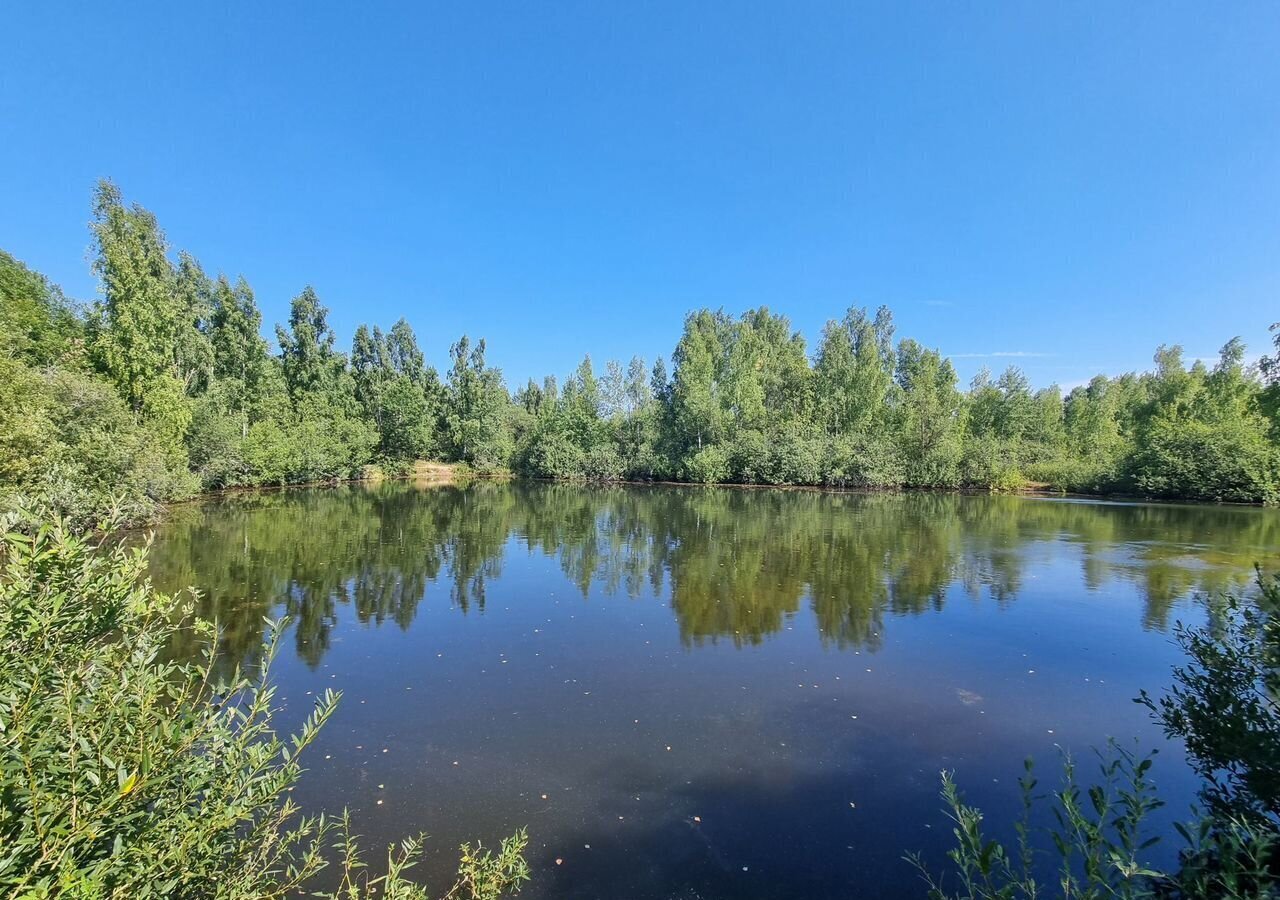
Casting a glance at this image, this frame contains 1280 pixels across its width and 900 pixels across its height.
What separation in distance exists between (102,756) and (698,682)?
7.42m

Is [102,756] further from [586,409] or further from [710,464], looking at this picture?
[586,409]

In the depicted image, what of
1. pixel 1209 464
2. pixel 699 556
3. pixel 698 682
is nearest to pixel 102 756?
pixel 698 682

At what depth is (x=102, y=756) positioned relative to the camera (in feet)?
6.32

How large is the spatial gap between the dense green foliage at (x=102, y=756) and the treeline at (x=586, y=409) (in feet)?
62.5

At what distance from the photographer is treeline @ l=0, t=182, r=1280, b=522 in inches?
1014

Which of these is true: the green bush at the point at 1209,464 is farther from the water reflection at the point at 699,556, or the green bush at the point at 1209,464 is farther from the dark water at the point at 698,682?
the dark water at the point at 698,682

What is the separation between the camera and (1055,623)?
11383 mm

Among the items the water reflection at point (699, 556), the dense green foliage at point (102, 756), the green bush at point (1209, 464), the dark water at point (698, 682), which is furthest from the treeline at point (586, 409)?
the dense green foliage at point (102, 756)

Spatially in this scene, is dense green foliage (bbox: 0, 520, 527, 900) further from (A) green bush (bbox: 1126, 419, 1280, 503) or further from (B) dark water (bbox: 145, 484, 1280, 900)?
(A) green bush (bbox: 1126, 419, 1280, 503)

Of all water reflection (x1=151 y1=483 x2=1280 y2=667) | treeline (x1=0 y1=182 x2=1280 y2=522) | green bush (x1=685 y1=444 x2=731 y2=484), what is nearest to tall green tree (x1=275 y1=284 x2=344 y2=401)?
treeline (x1=0 y1=182 x2=1280 y2=522)

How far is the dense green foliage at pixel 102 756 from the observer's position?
5.73 ft

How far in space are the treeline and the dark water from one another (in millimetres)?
12045

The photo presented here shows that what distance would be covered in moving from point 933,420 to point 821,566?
40.6 meters

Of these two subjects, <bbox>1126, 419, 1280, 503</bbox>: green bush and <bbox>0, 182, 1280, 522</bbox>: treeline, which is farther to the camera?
<bbox>1126, 419, 1280, 503</bbox>: green bush
